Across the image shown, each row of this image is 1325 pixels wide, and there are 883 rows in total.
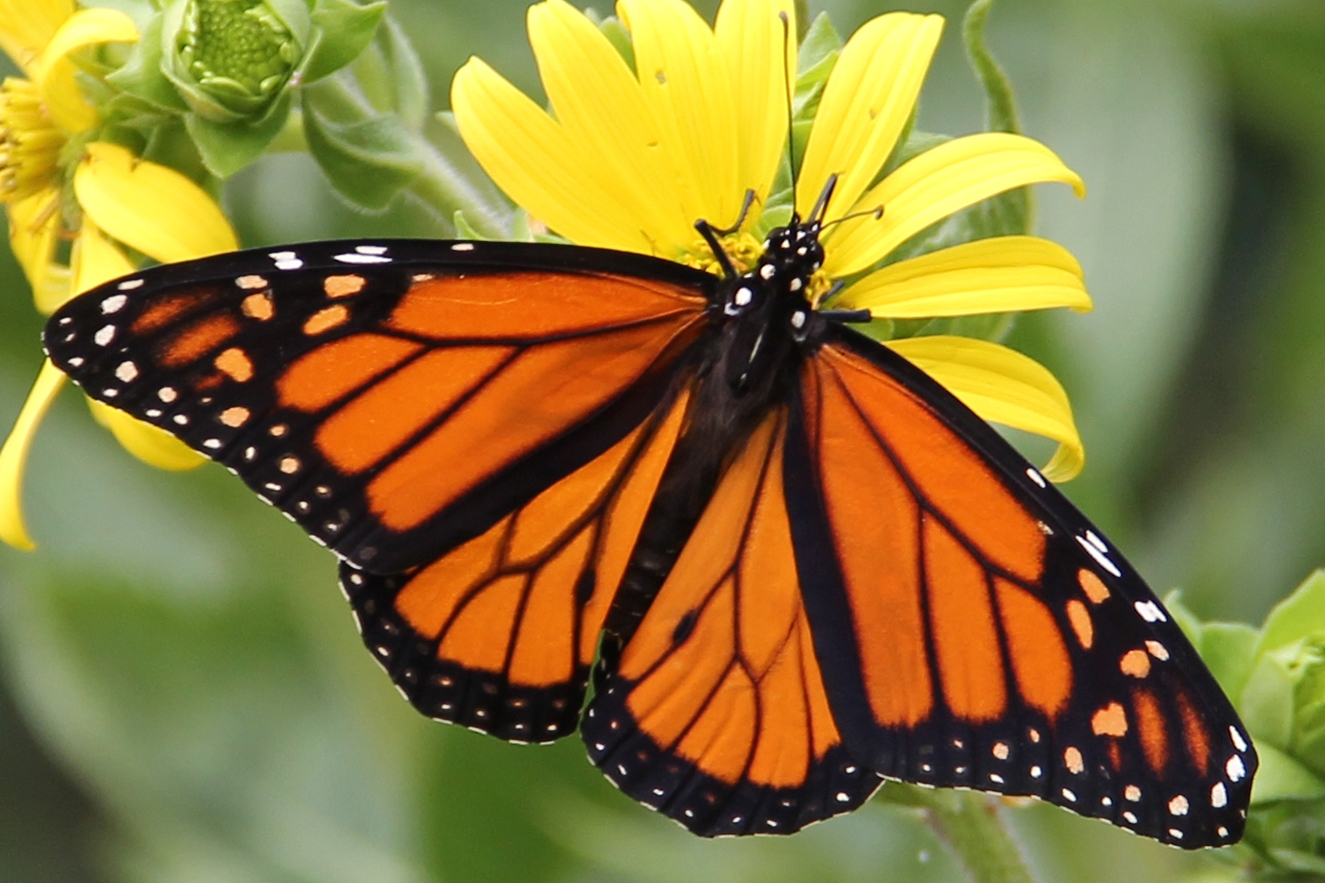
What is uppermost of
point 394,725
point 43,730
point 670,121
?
point 670,121

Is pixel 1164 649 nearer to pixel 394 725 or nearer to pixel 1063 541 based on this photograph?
pixel 1063 541

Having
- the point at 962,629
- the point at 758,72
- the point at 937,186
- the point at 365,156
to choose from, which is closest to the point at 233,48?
the point at 365,156

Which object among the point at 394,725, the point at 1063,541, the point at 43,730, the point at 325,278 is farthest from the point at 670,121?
the point at 43,730

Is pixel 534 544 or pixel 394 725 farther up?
pixel 534 544

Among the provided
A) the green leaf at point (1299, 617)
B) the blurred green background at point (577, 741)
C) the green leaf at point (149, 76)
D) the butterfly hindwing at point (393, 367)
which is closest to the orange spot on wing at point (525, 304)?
the butterfly hindwing at point (393, 367)

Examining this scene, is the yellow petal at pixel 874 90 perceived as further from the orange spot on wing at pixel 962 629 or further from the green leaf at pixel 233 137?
the green leaf at pixel 233 137

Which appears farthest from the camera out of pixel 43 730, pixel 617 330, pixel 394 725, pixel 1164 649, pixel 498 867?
pixel 43 730

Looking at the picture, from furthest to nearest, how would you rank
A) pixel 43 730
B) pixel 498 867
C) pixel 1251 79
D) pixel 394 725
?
pixel 43 730
pixel 1251 79
pixel 394 725
pixel 498 867
